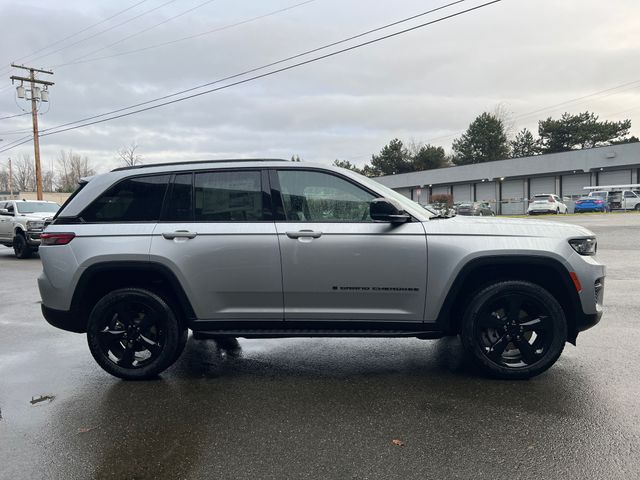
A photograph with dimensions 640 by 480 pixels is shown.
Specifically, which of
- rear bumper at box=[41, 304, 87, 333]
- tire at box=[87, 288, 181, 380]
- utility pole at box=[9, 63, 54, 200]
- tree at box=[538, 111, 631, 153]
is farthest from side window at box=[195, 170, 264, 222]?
tree at box=[538, 111, 631, 153]

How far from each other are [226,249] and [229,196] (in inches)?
19.7

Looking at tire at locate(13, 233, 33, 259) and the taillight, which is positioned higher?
the taillight

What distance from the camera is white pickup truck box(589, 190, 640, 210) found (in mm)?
36562

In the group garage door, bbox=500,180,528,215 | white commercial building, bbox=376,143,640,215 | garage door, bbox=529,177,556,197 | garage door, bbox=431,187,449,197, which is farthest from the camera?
garage door, bbox=431,187,449,197

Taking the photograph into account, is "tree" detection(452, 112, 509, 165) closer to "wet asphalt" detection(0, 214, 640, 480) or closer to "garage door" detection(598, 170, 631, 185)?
"garage door" detection(598, 170, 631, 185)

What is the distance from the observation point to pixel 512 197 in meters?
52.2

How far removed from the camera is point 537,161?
4756 cm

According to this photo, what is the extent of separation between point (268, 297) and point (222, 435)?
3.95ft

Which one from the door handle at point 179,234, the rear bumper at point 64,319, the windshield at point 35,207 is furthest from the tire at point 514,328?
the windshield at point 35,207

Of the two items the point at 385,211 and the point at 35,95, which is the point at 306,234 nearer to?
the point at 385,211

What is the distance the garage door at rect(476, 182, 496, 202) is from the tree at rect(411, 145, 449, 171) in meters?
16.7

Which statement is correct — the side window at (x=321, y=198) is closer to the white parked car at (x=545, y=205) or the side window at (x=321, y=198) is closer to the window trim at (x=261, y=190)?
the window trim at (x=261, y=190)

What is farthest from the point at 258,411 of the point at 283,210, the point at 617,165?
the point at 617,165

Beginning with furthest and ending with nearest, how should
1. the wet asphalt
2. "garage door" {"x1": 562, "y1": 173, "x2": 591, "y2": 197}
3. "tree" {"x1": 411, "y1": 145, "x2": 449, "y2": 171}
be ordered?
"tree" {"x1": 411, "y1": 145, "x2": 449, "y2": 171} < "garage door" {"x1": 562, "y1": 173, "x2": 591, "y2": 197} < the wet asphalt
